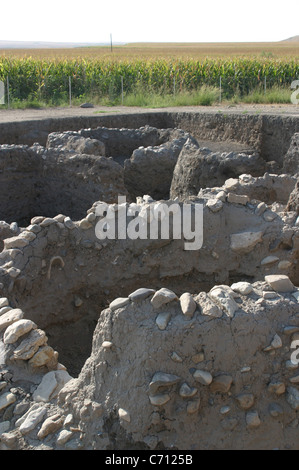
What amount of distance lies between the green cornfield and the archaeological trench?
12.0m

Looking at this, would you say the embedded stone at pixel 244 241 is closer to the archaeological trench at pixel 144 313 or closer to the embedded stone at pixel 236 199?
the archaeological trench at pixel 144 313

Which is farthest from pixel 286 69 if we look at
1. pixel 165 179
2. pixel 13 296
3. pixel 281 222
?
pixel 13 296

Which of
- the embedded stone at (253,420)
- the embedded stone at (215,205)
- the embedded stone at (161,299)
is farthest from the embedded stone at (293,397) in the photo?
the embedded stone at (215,205)

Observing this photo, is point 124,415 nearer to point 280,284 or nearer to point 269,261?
point 280,284

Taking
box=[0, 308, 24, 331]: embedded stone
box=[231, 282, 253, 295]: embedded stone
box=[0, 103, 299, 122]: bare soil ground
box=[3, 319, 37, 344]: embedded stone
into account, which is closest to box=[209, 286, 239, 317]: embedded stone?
box=[231, 282, 253, 295]: embedded stone

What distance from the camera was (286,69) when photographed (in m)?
22.4

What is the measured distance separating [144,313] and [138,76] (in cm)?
1995

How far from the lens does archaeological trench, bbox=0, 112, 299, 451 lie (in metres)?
3.23

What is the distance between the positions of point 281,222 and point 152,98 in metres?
14.8

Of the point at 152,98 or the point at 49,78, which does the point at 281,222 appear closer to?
the point at 152,98

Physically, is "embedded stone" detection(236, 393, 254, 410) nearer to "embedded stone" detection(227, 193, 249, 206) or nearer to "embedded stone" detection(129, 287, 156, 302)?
"embedded stone" detection(129, 287, 156, 302)

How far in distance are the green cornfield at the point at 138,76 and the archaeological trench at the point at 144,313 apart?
12.0 meters

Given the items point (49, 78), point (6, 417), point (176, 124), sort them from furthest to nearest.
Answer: point (49, 78), point (176, 124), point (6, 417)

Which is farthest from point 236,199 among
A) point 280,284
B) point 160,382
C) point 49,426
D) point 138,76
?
point 138,76
